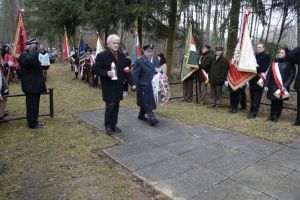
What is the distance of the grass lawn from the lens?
11.8 ft

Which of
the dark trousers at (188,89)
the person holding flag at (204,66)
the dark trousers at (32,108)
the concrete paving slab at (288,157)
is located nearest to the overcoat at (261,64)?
the person holding flag at (204,66)

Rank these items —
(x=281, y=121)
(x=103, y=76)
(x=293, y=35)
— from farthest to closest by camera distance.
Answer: (x=293, y=35)
(x=281, y=121)
(x=103, y=76)

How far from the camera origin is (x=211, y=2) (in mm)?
9359

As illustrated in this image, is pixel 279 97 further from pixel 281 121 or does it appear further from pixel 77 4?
pixel 77 4

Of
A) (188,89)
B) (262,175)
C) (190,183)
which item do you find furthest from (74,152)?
(188,89)

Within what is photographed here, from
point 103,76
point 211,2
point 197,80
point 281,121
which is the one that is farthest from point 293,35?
point 103,76

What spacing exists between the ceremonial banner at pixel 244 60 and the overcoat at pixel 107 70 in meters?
3.03

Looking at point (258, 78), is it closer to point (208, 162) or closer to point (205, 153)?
point (205, 153)

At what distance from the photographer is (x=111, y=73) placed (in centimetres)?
525

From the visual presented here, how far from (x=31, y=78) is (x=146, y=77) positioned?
2265 mm

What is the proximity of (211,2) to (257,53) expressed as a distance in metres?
3.04

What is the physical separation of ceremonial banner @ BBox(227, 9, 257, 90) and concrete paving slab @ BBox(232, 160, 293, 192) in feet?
10.2

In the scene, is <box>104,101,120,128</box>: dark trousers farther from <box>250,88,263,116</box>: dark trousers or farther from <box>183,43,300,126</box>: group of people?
<box>250,88,263,116</box>: dark trousers

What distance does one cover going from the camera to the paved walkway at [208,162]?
356 centimetres
